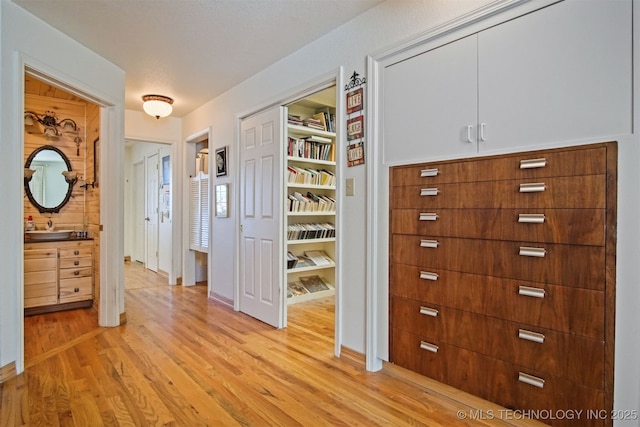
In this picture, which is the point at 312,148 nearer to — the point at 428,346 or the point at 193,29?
the point at 193,29

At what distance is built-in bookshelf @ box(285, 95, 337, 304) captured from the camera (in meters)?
4.00

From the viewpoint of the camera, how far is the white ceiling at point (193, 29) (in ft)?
7.57

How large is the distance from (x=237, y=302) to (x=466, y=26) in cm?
321

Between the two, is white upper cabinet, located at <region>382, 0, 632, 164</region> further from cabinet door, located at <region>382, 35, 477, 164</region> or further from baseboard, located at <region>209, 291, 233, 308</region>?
baseboard, located at <region>209, 291, 233, 308</region>

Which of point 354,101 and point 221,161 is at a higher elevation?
point 354,101

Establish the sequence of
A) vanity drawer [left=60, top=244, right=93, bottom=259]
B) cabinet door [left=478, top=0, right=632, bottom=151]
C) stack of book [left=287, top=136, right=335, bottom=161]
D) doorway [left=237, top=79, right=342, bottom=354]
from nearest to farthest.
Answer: cabinet door [left=478, top=0, right=632, bottom=151]
doorway [left=237, top=79, right=342, bottom=354]
vanity drawer [left=60, top=244, right=93, bottom=259]
stack of book [left=287, top=136, right=335, bottom=161]

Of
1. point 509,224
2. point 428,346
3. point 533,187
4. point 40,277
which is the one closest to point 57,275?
point 40,277

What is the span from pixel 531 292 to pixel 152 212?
6.29 m

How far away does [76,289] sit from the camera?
3.84 metres

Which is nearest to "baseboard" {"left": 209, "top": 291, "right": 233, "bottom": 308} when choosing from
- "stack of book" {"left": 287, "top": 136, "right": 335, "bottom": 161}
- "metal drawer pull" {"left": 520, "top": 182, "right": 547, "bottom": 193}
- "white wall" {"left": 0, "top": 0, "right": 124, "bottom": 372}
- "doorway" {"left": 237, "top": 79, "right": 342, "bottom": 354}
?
"doorway" {"left": 237, "top": 79, "right": 342, "bottom": 354}

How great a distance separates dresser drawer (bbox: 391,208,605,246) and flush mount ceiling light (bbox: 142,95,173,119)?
10.5 feet

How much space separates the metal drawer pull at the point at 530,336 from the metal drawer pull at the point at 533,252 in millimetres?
366

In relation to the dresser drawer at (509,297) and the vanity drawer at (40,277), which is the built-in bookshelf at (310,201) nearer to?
the dresser drawer at (509,297)

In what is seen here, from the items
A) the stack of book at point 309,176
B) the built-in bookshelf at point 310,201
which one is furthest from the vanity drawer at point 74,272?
the stack of book at point 309,176
